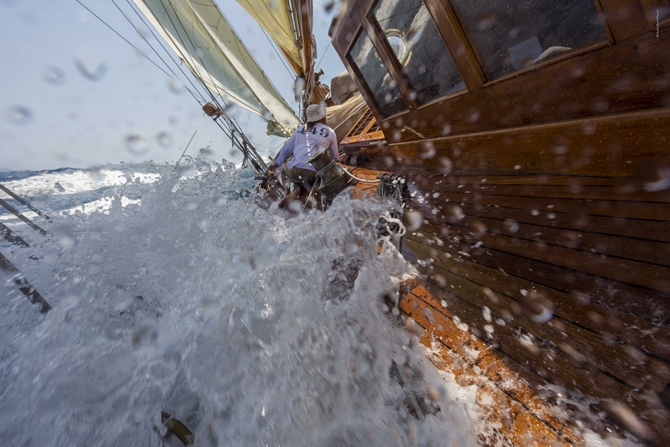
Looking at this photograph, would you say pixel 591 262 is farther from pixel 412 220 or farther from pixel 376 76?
pixel 376 76

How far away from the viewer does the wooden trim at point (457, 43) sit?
248 cm

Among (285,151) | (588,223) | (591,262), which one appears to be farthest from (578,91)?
(285,151)

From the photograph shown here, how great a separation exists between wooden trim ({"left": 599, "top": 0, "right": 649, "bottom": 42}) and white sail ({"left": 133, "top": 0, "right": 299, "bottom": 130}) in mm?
9026

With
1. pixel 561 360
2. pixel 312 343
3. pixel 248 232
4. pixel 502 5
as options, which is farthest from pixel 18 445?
pixel 502 5

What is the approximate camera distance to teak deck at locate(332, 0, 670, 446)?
101 centimetres

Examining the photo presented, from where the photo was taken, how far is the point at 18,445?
4.57ft

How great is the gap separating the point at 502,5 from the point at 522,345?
8.71ft

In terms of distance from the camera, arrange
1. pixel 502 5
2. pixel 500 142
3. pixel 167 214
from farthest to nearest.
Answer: pixel 167 214
pixel 500 142
pixel 502 5

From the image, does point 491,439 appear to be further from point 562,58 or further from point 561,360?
point 562,58

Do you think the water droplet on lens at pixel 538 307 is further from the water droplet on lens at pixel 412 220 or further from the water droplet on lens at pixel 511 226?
the water droplet on lens at pixel 412 220

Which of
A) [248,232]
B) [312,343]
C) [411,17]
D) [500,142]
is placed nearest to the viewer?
[312,343]

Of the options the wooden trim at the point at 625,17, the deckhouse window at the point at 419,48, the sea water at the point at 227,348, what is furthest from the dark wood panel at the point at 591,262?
the deckhouse window at the point at 419,48

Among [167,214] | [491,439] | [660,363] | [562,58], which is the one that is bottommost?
[660,363]

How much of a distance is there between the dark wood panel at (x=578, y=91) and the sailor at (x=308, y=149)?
172 centimetres
